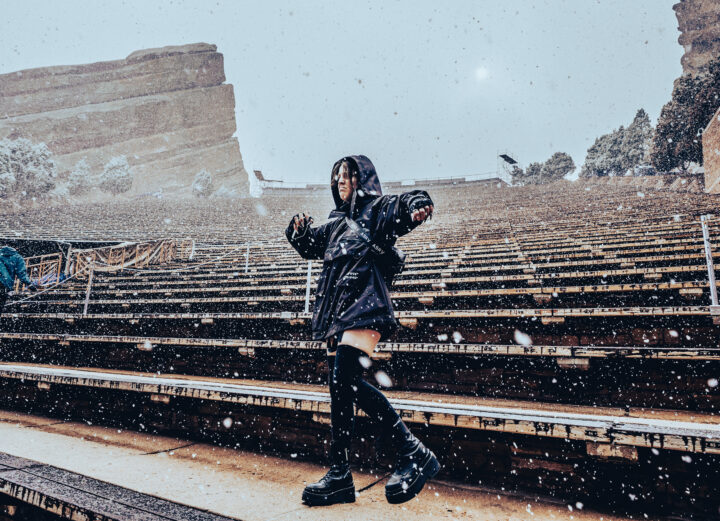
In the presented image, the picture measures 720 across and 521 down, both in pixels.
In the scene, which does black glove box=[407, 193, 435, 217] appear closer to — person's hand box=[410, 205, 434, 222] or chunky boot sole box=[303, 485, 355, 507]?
person's hand box=[410, 205, 434, 222]

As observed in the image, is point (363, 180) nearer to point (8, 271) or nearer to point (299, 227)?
point (299, 227)

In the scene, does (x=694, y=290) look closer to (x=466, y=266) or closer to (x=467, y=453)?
(x=467, y=453)

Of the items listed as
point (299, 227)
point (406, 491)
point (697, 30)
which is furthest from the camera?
point (697, 30)

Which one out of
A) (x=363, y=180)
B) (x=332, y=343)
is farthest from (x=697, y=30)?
(x=332, y=343)

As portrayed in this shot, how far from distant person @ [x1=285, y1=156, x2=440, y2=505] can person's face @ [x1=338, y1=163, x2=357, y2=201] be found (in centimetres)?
4

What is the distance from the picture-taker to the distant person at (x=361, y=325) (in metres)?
1.46

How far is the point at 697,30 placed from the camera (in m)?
46.5

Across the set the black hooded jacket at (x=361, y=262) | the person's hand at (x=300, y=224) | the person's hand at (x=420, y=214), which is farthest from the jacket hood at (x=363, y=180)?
the person's hand at (x=420, y=214)

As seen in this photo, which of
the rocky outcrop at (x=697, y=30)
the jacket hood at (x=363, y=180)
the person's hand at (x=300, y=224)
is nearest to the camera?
the jacket hood at (x=363, y=180)

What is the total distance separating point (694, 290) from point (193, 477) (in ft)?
10.2

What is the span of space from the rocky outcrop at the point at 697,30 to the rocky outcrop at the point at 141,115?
72.0m

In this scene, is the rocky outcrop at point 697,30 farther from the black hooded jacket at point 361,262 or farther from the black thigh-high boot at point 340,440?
the black thigh-high boot at point 340,440

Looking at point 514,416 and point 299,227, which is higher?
point 299,227

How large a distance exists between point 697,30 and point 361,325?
214 ft
